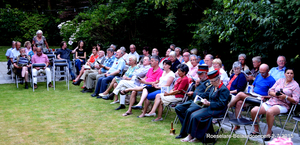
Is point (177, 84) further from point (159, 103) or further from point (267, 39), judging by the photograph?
point (267, 39)

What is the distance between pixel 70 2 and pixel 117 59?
14.3 meters

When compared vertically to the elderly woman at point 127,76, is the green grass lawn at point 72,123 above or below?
below

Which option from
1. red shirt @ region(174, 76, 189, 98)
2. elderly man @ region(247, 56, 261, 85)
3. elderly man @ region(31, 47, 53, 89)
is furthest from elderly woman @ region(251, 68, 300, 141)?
elderly man @ region(31, 47, 53, 89)

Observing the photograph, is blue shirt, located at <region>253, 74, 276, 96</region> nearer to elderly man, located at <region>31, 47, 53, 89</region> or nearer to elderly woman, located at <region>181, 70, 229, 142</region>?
elderly woman, located at <region>181, 70, 229, 142</region>

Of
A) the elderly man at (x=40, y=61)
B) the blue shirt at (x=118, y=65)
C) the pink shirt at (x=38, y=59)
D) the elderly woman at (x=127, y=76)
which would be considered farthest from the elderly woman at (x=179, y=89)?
the pink shirt at (x=38, y=59)

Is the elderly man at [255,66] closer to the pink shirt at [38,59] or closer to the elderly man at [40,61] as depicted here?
the elderly man at [40,61]

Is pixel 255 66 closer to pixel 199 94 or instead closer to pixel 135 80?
pixel 199 94

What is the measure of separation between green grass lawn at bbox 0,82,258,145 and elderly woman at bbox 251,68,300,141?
0.49 meters

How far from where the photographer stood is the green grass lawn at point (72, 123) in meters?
4.78

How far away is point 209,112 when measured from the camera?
4.56 metres

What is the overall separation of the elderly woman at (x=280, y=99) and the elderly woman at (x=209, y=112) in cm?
59

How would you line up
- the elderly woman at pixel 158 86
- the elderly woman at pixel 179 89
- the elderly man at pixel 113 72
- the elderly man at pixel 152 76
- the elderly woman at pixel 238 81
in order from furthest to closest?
1. the elderly man at pixel 113 72
2. the elderly man at pixel 152 76
3. the elderly woman at pixel 158 86
4. the elderly woman at pixel 179 89
5. the elderly woman at pixel 238 81

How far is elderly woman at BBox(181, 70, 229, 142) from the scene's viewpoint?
449cm

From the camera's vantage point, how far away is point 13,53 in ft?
35.1
